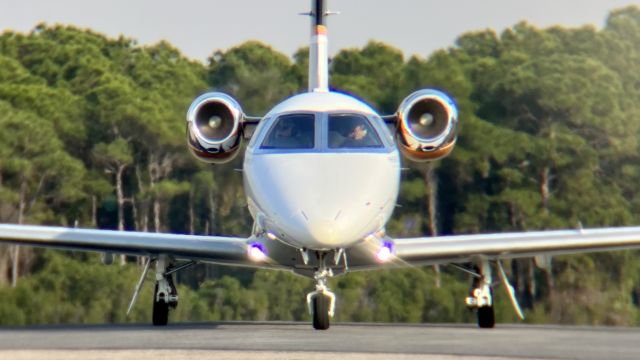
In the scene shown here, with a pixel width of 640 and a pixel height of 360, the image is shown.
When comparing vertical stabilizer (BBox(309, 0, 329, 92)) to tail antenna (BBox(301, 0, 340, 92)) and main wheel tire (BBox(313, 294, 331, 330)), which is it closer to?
tail antenna (BBox(301, 0, 340, 92))

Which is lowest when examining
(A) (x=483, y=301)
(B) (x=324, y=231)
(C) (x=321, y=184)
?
(A) (x=483, y=301)

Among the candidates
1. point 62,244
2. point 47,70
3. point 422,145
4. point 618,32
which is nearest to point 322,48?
point 422,145

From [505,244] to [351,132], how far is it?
316 cm

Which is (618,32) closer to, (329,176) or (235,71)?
(235,71)

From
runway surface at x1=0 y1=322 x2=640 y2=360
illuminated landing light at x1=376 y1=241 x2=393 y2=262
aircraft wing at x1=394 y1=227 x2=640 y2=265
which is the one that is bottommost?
runway surface at x1=0 y1=322 x2=640 y2=360

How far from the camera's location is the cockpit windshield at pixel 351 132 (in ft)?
52.7

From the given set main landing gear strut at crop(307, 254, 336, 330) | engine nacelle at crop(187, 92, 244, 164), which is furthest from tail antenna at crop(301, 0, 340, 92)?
main landing gear strut at crop(307, 254, 336, 330)

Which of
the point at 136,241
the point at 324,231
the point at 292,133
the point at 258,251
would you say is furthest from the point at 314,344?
the point at 136,241

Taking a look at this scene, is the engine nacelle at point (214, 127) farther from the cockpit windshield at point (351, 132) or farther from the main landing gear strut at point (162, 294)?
the cockpit windshield at point (351, 132)

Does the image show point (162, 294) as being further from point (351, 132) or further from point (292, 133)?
point (351, 132)

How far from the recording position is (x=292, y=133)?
16312mm

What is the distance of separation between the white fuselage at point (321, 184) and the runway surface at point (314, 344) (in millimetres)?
1170

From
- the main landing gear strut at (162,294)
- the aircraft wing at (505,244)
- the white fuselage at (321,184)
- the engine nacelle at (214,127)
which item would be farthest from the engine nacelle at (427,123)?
the main landing gear strut at (162,294)

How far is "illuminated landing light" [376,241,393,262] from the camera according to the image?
55.6 ft
